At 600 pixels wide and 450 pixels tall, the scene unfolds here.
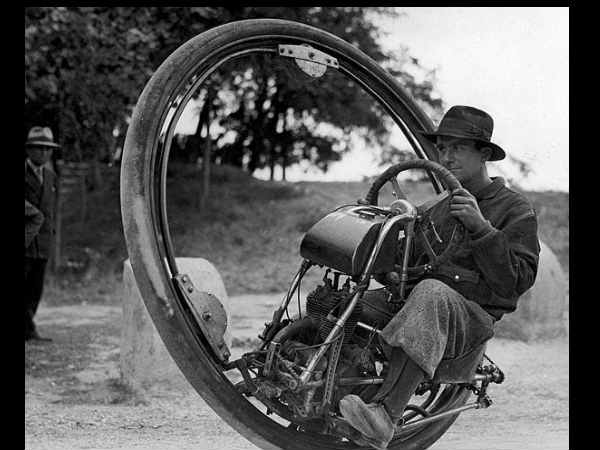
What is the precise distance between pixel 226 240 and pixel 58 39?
4.33m

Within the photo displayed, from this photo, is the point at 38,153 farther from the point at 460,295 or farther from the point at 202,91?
the point at 460,295

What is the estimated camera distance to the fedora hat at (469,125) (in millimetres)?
3734

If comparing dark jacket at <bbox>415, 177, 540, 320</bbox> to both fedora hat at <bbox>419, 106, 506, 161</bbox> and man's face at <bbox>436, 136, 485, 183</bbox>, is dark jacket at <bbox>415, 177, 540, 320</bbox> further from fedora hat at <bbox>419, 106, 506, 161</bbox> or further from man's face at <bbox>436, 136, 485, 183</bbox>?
fedora hat at <bbox>419, 106, 506, 161</bbox>

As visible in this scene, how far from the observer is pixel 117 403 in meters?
5.87

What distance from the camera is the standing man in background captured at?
7.82 metres

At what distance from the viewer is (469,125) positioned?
3.74 meters

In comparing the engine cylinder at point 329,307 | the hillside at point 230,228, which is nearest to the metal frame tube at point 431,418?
the engine cylinder at point 329,307

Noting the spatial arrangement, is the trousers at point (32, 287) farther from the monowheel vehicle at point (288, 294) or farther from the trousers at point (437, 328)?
the trousers at point (437, 328)

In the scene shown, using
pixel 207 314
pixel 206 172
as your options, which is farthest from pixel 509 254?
pixel 206 172

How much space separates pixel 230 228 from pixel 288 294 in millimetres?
9109

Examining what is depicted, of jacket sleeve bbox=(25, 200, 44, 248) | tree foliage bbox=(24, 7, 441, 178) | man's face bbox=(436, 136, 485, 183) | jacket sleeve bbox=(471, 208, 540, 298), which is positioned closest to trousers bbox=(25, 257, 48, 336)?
jacket sleeve bbox=(25, 200, 44, 248)

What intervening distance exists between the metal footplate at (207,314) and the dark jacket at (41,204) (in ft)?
16.3

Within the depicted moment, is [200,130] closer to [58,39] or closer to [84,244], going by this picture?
[84,244]

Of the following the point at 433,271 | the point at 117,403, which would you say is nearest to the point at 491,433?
the point at 433,271
